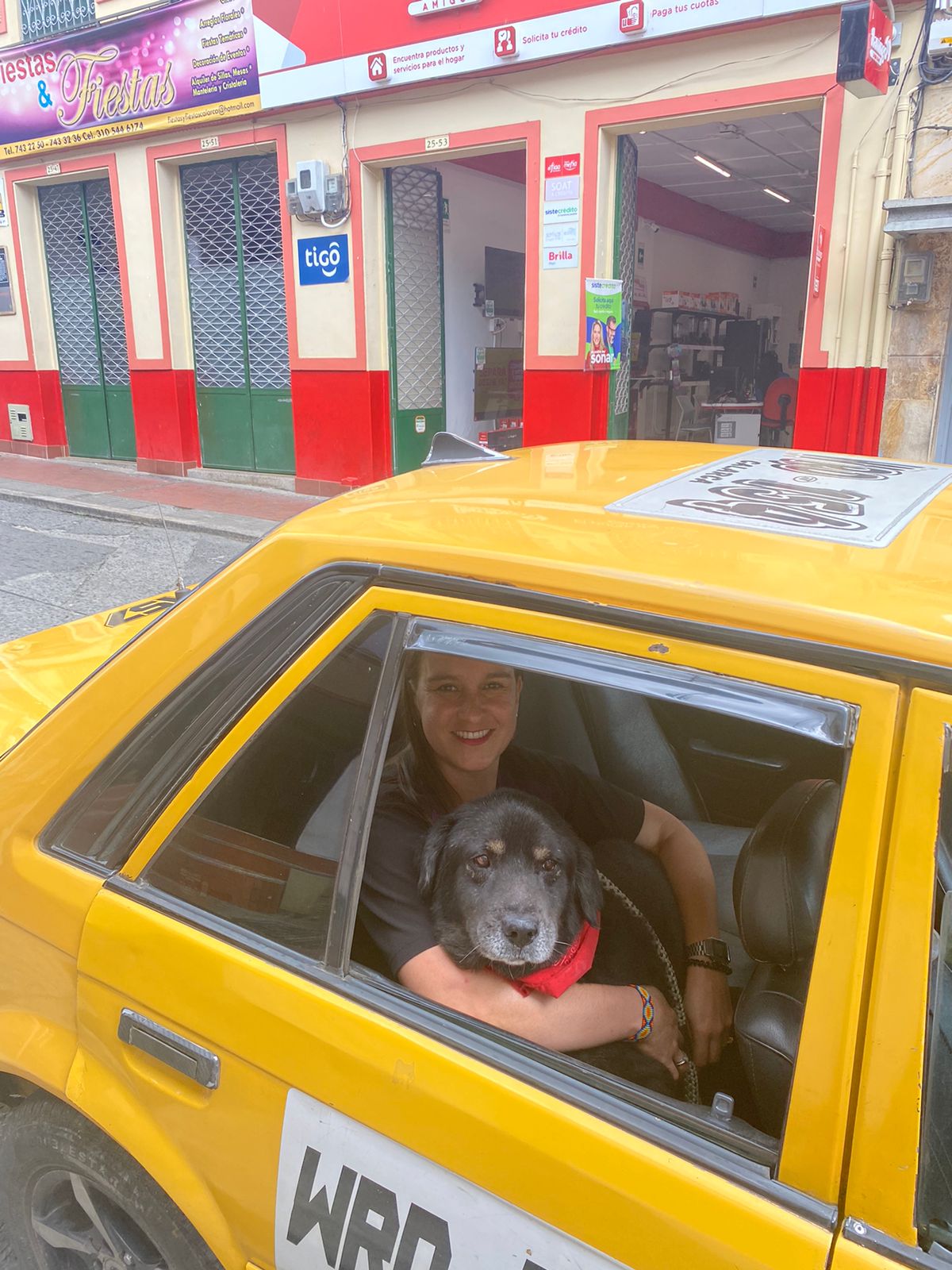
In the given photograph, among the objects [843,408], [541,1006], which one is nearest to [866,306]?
[843,408]

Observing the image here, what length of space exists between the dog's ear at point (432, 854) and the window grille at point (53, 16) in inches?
541

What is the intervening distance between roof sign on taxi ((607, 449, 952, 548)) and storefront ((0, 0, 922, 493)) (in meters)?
6.69

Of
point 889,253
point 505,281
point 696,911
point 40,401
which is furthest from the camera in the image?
point 40,401

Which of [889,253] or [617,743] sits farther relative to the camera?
[889,253]

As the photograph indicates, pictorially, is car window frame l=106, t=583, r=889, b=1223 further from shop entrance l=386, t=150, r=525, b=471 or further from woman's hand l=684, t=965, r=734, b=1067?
shop entrance l=386, t=150, r=525, b=471

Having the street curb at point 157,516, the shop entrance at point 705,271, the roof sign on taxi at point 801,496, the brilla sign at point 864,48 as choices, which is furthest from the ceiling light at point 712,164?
the roof sign on taxi at point 801,496

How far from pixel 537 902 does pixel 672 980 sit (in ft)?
1.29

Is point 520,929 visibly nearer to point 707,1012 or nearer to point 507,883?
point 507,883

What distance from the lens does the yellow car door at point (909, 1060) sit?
1.03 meters

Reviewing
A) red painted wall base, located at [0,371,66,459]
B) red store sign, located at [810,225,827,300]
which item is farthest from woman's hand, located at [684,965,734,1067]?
red painted wall base, located at [0,371,66,459]

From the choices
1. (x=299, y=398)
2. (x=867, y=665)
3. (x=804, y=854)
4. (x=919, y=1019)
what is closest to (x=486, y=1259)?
(x=919, y=1019)

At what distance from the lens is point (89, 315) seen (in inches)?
544

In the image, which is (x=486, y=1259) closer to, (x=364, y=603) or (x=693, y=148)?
(x=364, y=603)

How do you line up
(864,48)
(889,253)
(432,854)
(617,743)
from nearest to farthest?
(432,854) → (617,743) → (864,48) → (889,253)
